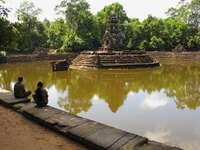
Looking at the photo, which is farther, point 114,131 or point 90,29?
point 90,29

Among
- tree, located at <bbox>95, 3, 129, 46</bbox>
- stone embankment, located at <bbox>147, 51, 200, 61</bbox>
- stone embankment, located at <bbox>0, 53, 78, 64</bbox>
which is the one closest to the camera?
stone embankment, located at <bbox>0, 53, 78, 64</bbox>

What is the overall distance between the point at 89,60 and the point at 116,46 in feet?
26.0

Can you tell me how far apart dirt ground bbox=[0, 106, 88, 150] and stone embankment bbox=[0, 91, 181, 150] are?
0.49 ft

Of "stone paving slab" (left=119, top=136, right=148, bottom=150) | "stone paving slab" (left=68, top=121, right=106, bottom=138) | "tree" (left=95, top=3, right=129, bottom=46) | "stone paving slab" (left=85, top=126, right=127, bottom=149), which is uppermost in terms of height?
"tree" (left=95, top=3, right=129, bottom=46)

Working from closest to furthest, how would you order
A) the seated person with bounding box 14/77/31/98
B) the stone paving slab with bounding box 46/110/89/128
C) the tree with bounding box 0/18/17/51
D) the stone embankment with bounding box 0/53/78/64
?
1. the stone paving slab with bounding box 46/110/89/128
2. the tree with bounding box 0/18/17/51
3. the seated person with bounding box 14/77/31/98
4. the stone embankment with bounding box 0/53/78/64

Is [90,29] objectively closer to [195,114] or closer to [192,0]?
[192,0]

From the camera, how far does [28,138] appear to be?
4039 mm

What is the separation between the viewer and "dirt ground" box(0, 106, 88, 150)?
3.68 meters

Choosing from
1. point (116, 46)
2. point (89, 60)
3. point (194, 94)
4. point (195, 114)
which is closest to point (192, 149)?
point (195, 114)

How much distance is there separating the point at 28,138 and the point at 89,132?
1.29m

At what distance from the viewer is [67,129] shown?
13.8 ft

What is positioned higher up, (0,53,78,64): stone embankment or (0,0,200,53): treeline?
(0,0,200,53): treeline

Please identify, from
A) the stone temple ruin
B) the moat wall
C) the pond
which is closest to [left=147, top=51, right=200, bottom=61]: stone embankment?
the moat wall

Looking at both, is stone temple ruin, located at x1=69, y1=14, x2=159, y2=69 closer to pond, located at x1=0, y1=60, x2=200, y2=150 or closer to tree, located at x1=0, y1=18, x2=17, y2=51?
pond, located at x1=0, y1=60, x2=200, y2=150
